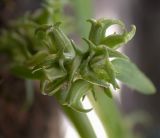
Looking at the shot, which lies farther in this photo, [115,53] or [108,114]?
[108,114]

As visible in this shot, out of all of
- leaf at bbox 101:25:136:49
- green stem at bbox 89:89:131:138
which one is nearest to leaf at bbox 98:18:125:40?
leaf at bbox 101:25:136:49

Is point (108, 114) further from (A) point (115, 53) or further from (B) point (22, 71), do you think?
(A) point (115, 53)

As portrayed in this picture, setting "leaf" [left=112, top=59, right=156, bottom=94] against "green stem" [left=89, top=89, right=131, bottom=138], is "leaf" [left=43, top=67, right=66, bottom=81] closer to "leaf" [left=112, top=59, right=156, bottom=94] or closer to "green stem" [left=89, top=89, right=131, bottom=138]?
"leaf" [left=112, top=59, right=156, bottom=94]

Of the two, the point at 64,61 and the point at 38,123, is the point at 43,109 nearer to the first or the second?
the point at 38,123

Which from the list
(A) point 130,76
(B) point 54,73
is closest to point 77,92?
(B) point 54,73

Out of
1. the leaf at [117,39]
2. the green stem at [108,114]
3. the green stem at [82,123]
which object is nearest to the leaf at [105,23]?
the leaf at [117,39]

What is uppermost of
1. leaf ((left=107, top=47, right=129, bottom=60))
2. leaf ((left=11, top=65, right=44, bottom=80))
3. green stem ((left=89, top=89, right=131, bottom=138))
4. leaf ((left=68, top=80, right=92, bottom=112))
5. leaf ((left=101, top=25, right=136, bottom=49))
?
leaf ((left=101, top=25, right=136, bottom=49))
